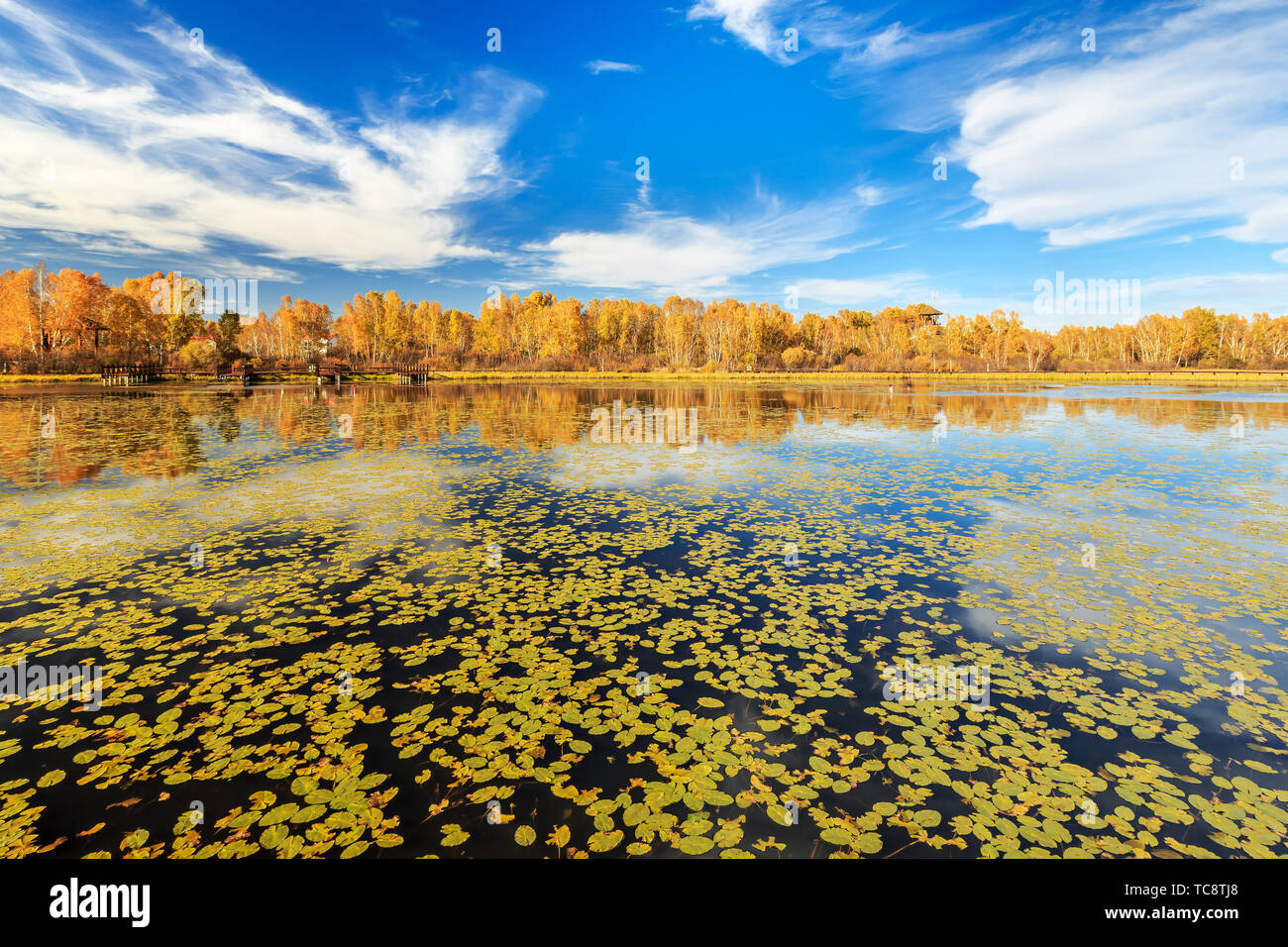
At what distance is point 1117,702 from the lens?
5422 mm

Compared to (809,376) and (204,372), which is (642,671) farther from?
(809,376)

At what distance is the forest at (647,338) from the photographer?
324 ft

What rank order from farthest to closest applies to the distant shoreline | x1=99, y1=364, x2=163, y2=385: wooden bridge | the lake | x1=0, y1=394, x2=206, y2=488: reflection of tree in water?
1. the distant shoreline
2. x1=99, y1=364, x2=163, y2=385: wooden bridge
3. x1=0, y1=394, x2=206, y2=488: reflection of tree in water
4. the lake

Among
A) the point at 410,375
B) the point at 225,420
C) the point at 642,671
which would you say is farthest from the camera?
the point at 410,375

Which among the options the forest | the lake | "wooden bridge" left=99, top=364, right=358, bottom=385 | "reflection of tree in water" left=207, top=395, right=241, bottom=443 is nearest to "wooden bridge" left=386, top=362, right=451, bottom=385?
"wooden bridge" left=99, top=364, right=358, bottom=385

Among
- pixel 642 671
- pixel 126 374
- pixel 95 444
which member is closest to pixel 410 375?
pixel 126 374

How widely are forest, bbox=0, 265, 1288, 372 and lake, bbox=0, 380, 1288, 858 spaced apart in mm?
91009

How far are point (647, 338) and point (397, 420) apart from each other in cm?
10881

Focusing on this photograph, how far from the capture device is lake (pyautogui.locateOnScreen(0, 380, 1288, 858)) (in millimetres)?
4027

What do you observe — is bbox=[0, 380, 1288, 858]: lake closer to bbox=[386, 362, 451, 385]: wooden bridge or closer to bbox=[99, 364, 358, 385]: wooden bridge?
bbox=[99, 364, 358, 385]: wooden bridge

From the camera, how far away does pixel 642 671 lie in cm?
607
